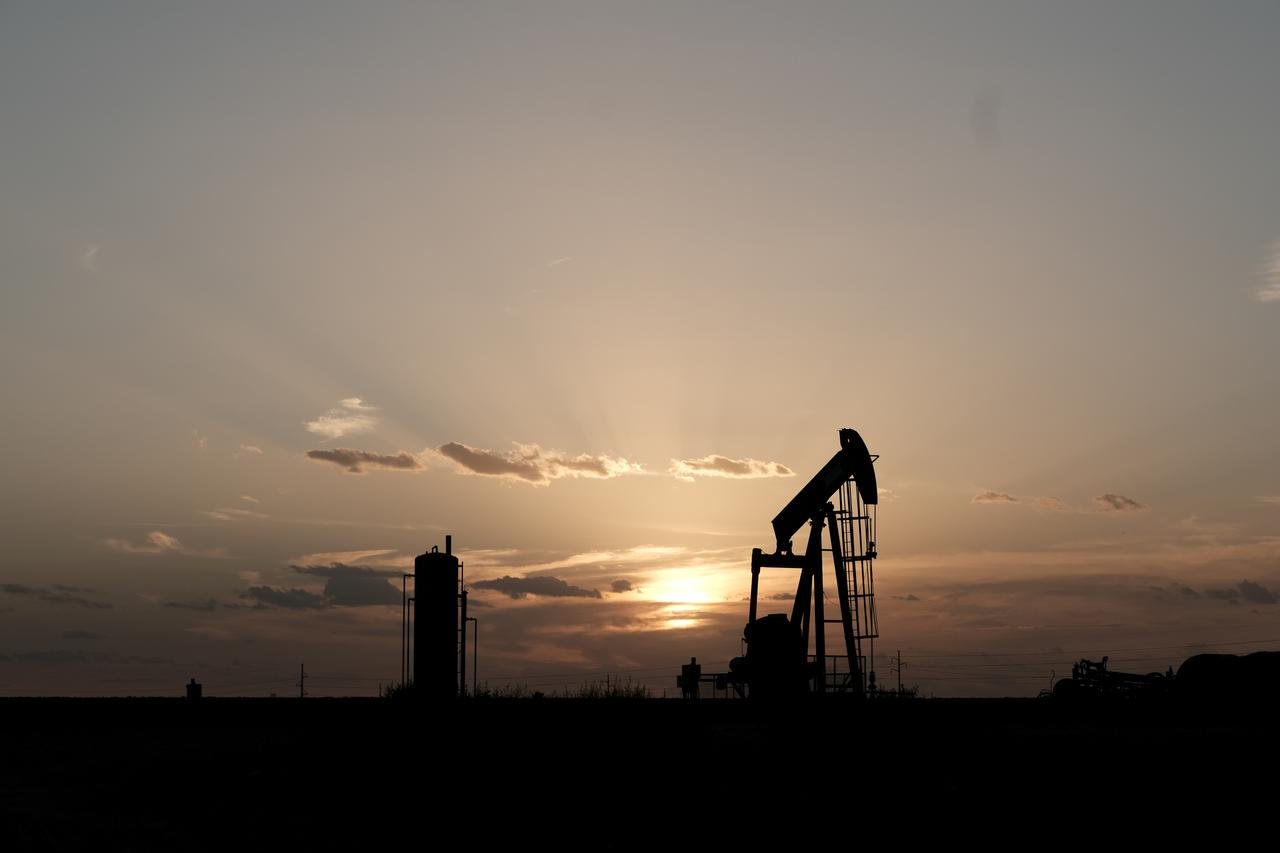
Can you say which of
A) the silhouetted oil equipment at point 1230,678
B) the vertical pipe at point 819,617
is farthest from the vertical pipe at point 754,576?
the silhouetted oil equipment at point 1230,678

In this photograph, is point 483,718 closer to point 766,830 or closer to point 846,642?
point 766,830

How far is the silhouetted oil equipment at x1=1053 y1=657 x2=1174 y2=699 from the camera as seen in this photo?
29.8m

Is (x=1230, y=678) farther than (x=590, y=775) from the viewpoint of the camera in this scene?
Yes

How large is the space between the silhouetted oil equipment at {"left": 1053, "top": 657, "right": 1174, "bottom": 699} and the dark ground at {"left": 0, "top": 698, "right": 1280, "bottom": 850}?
22.8 feet

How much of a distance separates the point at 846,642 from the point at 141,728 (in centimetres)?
1630

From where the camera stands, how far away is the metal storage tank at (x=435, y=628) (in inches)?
1051

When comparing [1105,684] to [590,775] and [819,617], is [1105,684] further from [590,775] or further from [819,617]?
[590,775]

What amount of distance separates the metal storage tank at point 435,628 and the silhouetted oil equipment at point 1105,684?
1625 centimetres

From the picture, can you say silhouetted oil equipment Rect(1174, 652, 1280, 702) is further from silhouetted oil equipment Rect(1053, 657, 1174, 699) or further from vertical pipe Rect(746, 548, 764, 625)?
vertical pipe Rect(746, 548, 764, 625)

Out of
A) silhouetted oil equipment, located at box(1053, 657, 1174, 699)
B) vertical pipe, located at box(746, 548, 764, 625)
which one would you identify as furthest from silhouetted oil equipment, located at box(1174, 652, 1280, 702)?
vertical pipe, located at box(746, 548, 764, 625)

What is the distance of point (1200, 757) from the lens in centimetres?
1753

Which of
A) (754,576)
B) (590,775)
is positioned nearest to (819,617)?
(754,576)

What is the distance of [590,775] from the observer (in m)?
17.9

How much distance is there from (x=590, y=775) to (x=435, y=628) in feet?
31.7
